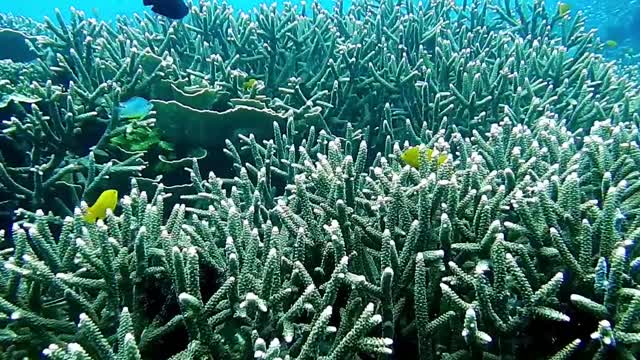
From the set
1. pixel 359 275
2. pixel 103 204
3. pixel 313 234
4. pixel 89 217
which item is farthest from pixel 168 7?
pixel 359 275

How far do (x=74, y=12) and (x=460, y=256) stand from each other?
210 inches

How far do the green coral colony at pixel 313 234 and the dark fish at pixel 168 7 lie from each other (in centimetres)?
51

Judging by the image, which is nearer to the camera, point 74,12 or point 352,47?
point 352,47

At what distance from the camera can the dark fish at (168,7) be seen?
15.4ft

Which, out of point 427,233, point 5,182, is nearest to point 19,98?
point 5,182

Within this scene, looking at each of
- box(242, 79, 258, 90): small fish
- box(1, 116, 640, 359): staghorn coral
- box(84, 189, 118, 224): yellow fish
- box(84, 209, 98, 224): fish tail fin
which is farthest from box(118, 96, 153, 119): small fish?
box(1, 116, 640, 359): staghorn coral

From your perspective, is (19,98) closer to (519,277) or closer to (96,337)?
(96,337)

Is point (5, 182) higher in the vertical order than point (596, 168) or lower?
higher

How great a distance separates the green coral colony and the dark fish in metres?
0.51

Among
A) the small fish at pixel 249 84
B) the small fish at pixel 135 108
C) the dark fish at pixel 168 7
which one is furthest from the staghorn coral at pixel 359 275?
the dark fish at pixel 168 7

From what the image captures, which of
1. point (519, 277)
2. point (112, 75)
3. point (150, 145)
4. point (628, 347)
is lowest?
point (628, 347)

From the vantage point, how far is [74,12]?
18.1ft

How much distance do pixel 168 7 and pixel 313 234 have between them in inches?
136

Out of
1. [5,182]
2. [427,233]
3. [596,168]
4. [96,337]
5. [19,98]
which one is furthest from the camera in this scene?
[19,98]
